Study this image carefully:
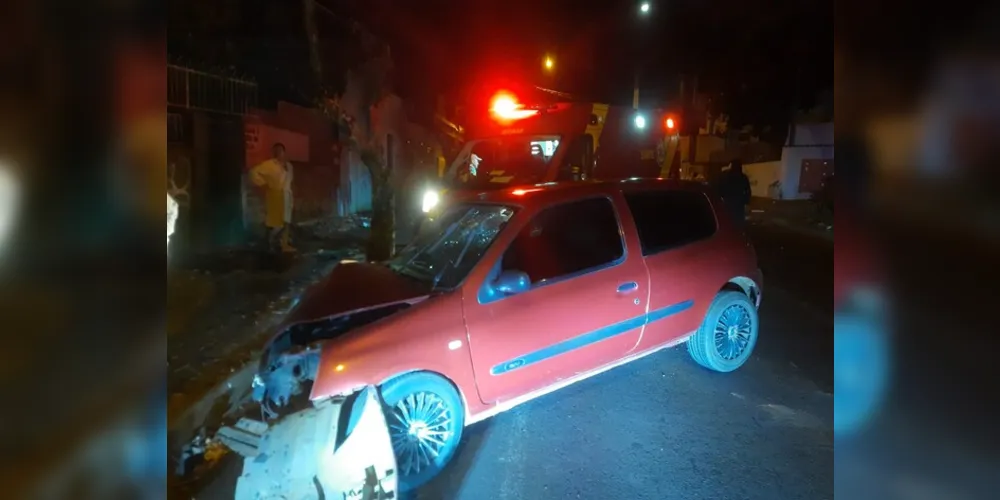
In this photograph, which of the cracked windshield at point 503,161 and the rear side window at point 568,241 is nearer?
the rear side window at point 568,241

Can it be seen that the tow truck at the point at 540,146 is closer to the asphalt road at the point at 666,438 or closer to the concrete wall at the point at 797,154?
the asphalt road at the point at 666,438

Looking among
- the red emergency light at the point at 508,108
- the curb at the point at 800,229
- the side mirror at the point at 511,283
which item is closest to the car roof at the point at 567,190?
the side mirror at the point at 511,283

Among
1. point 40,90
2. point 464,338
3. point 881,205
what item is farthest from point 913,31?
point 464,338

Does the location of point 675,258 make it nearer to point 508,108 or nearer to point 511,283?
point 511,283

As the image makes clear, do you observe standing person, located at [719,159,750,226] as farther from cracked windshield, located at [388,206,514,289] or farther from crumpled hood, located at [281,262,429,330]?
crumpled hood, located at [281,262,429,330]

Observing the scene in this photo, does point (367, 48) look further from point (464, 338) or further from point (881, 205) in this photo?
point (881, 205)

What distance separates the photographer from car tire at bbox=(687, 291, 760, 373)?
5082mm

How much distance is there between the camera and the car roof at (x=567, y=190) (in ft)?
14.8

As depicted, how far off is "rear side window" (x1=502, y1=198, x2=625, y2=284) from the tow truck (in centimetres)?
435

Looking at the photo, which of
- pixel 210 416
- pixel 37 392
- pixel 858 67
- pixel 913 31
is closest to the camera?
pixel 37 392

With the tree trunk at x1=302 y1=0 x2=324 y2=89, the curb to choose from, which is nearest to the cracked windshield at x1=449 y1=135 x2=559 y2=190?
the tree trunk at x1=302 y1=0 x2=324 y2=89

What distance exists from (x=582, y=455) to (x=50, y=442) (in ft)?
10.0

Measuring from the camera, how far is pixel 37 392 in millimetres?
1389

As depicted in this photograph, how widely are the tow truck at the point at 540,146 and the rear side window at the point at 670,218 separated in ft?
12.7
